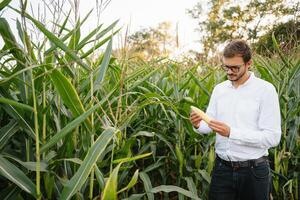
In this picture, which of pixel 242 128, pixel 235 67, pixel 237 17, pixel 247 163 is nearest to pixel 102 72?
pixel 235 67

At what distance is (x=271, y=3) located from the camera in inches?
884

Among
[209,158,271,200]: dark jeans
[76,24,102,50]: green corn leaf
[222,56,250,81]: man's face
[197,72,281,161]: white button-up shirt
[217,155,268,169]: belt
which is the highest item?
[76,24,102,50]: green corn leaf

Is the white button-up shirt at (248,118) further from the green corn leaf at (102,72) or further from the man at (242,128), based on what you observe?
the green corn leaf at (102,72)

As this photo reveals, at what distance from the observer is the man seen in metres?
1.87

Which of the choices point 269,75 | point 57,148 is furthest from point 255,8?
point 57,148

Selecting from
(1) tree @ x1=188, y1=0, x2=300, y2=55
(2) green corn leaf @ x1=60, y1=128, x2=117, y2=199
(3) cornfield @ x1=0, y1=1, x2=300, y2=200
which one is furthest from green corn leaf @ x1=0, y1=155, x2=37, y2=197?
(1) tree @ x1=188, y1=0, x2=300, y2=55

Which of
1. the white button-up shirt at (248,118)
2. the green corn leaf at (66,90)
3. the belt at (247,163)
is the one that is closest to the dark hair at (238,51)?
the white button-up shirt at (248,118)

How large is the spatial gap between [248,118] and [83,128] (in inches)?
37.4

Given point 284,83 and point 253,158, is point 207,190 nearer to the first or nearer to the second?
point 253,158

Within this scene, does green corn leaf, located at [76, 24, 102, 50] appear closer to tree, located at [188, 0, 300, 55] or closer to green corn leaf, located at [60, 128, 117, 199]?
green corn leaf, located at [60, 128, 117, 199]

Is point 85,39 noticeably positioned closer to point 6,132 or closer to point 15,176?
point 6,132

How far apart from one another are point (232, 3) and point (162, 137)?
24.5m

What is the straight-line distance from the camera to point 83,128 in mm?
1596

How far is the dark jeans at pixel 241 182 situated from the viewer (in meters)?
1.97
